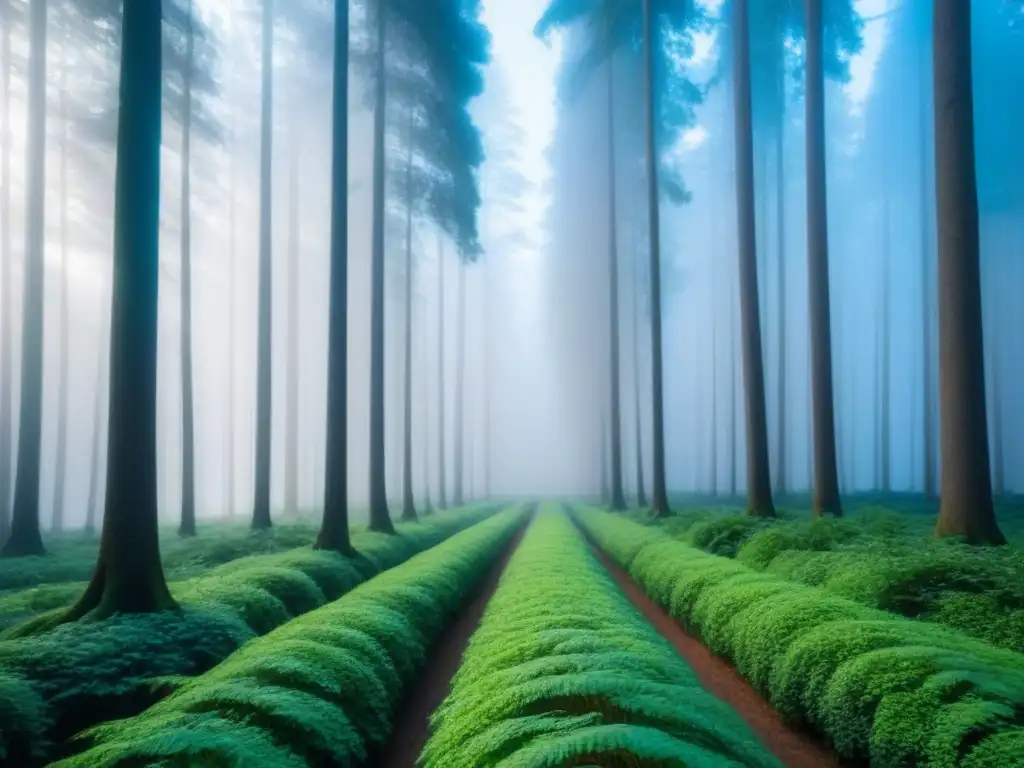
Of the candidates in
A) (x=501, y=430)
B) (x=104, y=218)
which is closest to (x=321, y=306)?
(x=104, y=218)

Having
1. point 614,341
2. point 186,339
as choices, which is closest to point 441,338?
point 614,341

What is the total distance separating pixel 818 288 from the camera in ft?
44.8

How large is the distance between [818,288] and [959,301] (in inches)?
189

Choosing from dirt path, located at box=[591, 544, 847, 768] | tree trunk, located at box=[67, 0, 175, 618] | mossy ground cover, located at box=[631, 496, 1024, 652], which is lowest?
dirt path, located at box=[591, 544, 847, 768]

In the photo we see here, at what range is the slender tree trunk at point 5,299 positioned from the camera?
20.6 meters

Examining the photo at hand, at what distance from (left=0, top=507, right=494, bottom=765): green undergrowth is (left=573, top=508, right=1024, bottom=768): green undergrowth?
4820mm

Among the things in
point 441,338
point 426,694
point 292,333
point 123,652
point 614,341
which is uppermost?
point 441,338

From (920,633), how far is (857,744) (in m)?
1.03

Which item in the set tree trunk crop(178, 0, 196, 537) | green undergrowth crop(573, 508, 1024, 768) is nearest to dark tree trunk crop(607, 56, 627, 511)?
tree trunk crop(178, 0, 196, 537)

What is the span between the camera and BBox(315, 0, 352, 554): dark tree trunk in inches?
520

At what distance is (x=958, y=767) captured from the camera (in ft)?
11.1

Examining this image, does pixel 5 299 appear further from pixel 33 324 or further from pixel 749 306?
pixel 749 306

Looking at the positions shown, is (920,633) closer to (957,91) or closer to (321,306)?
(957,91)

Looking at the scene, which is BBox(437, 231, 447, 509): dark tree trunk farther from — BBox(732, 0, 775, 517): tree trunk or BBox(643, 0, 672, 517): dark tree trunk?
BBox(732, 0, 775, 517): tree trunk
